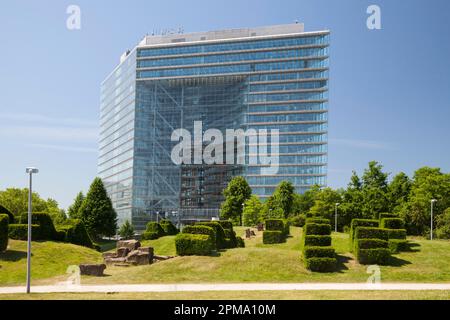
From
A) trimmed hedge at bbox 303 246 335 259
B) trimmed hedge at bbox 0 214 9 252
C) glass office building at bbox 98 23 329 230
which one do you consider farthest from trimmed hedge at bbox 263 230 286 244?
glass office building at bbox 98 23 329 230

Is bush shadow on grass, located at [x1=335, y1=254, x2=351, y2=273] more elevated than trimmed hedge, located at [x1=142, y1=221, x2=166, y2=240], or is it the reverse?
bush shadow on grass, located at [x1=335, y1=254, x2=351, y2=273]

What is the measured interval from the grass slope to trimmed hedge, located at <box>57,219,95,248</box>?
3017 millimetres

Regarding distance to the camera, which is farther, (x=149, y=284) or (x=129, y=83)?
(x=129, y=83)

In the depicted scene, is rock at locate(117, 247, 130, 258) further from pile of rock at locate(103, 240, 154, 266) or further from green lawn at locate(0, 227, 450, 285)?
green lawn at locate(0, 227, 450, 285)

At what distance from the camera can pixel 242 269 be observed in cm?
3347

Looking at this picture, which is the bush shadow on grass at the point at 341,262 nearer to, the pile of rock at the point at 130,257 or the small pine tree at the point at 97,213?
the pile of rock at the point at 130,257

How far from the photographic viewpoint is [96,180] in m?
84.7

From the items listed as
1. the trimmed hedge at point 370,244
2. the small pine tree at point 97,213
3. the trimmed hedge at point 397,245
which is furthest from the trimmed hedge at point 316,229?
the small pine tree at point 97,213

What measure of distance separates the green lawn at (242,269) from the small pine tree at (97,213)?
39.5 meters

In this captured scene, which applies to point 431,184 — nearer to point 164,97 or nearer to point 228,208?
point 228,208

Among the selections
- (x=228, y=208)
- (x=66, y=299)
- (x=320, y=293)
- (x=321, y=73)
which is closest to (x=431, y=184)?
(x=228, y=208)

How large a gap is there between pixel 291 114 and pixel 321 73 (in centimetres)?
1408

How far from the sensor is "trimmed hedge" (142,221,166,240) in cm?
6600

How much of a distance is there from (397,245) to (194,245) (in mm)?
16648
